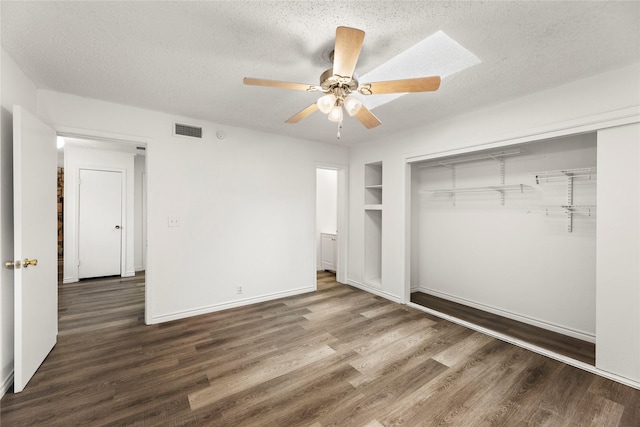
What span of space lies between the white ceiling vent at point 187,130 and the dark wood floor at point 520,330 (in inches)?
152

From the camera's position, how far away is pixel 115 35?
70.1 inches

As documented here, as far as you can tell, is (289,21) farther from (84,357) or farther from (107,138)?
(84,357)

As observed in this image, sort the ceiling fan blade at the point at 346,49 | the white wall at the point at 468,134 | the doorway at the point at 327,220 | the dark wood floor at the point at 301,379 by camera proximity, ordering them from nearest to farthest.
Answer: the ceiling fan blade at the point at 346,49, the dark wood floor at the point at 301,379, the white wall at the point at 468,134, the doorway at the point at 327,220

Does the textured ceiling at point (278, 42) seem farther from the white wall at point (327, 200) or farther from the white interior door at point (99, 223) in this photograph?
the white wall at point (327, 200)

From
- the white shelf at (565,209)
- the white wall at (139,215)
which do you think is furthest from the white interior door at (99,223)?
the white shelf at (565,209)

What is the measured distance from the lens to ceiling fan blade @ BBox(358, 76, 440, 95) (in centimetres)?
166

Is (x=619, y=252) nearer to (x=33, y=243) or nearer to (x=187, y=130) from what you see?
(x=187, y=130)

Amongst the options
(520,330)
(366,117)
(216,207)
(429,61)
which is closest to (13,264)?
(216,207)

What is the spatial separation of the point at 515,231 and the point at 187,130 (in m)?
4.29

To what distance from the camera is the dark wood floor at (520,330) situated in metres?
2.58

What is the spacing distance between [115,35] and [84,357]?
269cm

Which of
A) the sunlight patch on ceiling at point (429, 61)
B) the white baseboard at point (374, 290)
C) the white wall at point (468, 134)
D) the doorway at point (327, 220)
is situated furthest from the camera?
the doorway at point (327, 220)

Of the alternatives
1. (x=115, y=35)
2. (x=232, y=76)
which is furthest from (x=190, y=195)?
(x=115, y=35)

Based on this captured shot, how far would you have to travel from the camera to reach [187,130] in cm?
334
